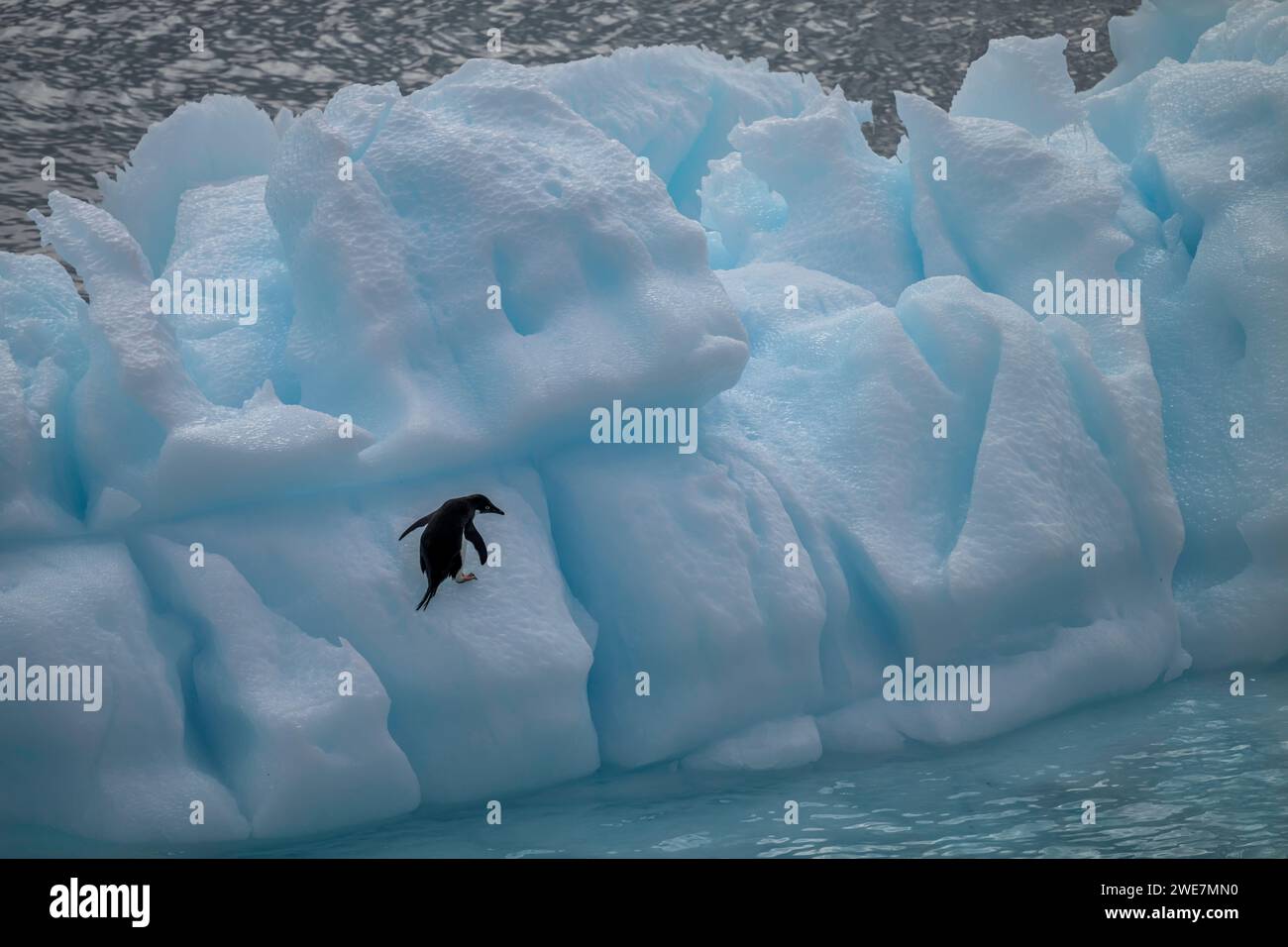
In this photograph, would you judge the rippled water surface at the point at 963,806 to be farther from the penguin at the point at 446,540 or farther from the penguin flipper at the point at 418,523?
the penguin flipper at the point at 418,523

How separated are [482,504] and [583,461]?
21.6 inches

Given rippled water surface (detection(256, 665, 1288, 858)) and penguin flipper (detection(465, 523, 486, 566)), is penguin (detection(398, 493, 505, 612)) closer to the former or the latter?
penguin flipper (detection(465, 523, 486, 566))

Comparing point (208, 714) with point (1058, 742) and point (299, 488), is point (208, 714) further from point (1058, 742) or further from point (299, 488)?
point (1058, 742)

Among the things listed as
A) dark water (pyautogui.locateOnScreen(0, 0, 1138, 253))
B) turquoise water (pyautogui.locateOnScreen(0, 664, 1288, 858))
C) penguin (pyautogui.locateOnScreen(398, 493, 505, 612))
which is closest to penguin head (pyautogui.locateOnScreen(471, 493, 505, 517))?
penguin (pyautogui.locateOnScreen(398, 493, 505, 612))

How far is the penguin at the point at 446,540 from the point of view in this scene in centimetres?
394

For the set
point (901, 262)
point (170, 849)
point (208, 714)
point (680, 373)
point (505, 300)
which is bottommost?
point (170, 849)

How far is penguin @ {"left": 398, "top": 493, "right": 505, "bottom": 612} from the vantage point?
394 cm

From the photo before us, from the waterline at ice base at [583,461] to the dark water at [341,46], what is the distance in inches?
205

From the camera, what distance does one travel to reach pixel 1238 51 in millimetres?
6875

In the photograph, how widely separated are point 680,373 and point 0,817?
2680 millimetres

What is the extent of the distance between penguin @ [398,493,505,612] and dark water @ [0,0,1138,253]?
7.79 meters

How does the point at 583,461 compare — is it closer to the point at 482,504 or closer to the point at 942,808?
the point at 482,504

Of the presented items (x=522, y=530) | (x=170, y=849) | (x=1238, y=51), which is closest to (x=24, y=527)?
(x=170, y=849)

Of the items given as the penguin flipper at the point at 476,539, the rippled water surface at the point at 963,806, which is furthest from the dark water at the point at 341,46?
the rippled water surface at the point at 963,806
